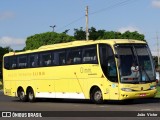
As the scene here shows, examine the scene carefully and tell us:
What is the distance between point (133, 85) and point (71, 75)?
442 cm

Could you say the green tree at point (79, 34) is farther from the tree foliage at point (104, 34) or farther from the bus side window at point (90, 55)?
the bus side window at point (90, 55)

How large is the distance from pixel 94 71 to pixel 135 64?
223 cm

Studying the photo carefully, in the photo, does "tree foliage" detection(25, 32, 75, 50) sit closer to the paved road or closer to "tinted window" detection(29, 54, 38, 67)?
"tinted window" detection(29, 54, 38, 67)

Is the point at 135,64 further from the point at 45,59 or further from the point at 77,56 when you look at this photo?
the point at 45,59

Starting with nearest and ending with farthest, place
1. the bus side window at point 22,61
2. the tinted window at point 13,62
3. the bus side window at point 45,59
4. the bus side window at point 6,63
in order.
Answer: the bus side window at point 45,59 < the bus side window at point 22,61 < the tinted window at point 13,62 < the bus side window at point 6,63

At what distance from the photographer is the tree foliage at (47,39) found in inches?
4220

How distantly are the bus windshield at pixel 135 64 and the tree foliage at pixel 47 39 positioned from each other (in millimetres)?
82868

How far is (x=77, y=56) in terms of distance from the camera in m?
25.5

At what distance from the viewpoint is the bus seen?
23.1 m

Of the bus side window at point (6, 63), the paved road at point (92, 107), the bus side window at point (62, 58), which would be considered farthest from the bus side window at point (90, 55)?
the bus side window at point (6, 63)

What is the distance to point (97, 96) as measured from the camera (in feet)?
80.1

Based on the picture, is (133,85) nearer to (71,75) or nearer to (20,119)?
(71,75)

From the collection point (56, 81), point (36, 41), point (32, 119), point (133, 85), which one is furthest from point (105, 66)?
point (36, 41)

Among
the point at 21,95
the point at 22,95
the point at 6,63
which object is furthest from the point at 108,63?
the point at 6,63
